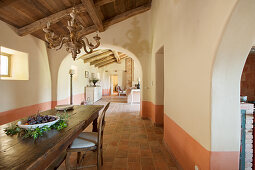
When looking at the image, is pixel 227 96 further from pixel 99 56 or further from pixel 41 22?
pixel 99 56

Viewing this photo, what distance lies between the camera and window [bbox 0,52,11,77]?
3.04 meters

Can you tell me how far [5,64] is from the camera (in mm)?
3133

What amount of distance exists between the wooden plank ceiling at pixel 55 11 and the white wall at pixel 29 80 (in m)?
0.24

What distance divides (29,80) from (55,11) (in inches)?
72.7

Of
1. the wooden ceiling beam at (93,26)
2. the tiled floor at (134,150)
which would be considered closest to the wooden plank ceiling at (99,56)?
the wooden ceiling beam at (93,26)

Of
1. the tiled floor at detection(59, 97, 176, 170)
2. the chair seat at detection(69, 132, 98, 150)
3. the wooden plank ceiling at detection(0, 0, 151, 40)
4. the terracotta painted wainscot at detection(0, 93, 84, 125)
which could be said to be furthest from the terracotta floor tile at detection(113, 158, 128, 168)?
the wooden plank ceiling at detection(0, 0, 151, 40)

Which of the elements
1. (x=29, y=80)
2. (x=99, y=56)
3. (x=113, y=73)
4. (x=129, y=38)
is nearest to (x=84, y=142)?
(x=29, y=80)

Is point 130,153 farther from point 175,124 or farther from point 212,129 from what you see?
point 212,129

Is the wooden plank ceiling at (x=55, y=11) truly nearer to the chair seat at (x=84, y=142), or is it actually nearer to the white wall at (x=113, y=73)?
the chair seat at (x=84, y=142)

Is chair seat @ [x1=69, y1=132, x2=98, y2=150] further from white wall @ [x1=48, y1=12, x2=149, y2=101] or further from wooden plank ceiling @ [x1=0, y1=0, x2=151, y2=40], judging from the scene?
white wall @ [x1=48, y1=12, x2=149, y2=101]

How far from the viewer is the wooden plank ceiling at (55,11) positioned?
2504mm

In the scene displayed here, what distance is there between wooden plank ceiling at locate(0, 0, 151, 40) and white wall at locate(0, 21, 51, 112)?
241mm

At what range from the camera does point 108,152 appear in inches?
93.2

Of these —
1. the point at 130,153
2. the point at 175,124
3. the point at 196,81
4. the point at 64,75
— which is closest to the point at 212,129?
the point at 196,81
